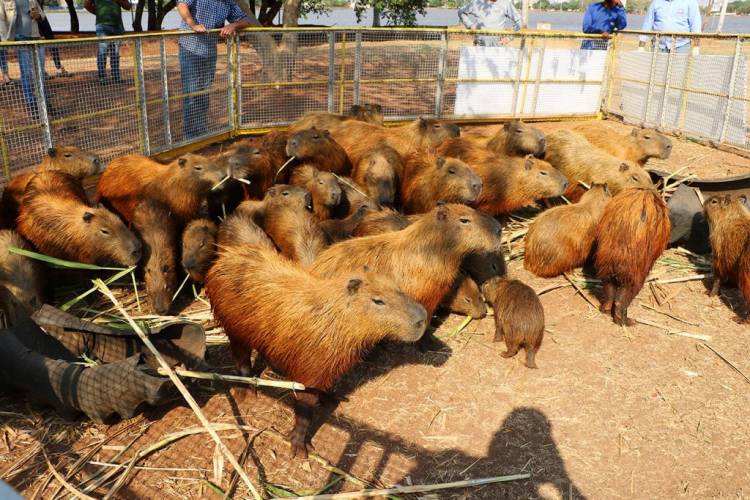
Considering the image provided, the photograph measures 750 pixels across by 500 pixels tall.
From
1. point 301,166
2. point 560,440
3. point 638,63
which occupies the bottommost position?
point 560,440

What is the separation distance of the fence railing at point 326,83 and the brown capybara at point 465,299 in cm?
459

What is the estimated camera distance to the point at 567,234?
568 cm

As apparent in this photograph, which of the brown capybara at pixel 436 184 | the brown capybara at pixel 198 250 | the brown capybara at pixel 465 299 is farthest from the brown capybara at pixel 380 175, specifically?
the brown capybara at pixel 198 250

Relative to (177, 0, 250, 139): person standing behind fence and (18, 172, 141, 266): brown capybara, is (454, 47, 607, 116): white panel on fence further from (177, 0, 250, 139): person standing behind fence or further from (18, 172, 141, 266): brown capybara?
(18, 172, 141, 266): brown capybara

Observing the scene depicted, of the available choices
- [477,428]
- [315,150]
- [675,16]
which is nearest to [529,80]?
[675,16]

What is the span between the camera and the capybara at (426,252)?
14.7ft

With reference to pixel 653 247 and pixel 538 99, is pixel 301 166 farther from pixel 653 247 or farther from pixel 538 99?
pixel 538 99

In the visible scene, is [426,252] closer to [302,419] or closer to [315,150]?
[302,419]

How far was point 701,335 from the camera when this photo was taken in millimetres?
5086

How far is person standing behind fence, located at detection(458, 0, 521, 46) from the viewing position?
12562 mm

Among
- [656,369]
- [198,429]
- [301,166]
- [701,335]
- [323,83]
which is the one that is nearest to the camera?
[198,429]

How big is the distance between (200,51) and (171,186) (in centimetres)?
345

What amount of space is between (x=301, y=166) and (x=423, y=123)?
6.39 ft

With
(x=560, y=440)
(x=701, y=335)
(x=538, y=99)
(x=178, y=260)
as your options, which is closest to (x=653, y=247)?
(x=701, y=335)
